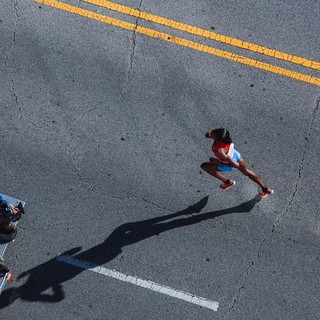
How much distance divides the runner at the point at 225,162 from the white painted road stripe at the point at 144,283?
168 cm

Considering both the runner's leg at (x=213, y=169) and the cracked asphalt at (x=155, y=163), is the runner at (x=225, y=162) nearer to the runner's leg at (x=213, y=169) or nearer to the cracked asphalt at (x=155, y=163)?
the runner's leg at (x=213, y=169)

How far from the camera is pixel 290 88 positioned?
10.1 metres

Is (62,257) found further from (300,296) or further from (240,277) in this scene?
(300,296)

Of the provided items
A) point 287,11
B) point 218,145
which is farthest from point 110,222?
point 287,11

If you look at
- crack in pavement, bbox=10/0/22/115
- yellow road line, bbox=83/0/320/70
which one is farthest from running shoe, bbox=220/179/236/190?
crack in pavement, bbox=10/0/22/115

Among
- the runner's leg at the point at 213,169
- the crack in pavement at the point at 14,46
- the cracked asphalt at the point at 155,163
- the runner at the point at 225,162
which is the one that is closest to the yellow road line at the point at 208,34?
the cracked asphalt at the point at 155,163

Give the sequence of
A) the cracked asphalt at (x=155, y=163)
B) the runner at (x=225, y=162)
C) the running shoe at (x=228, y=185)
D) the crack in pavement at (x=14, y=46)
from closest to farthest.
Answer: the runner at (x=225, y=162), the cracked asphalt at (x=155, y=163), the running shoe at (x=228, y=185), the crack in pavement at (x=14, y=46)

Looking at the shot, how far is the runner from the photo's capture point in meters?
8.98

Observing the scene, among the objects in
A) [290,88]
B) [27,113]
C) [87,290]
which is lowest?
[87,290]

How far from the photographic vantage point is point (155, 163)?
9.91 m

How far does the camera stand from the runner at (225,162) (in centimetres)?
898

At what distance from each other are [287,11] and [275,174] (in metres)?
2.59

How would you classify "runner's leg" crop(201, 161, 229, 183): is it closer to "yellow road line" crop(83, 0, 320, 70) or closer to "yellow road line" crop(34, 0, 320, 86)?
"yellow road line" crop(34, 0, 320, 86)

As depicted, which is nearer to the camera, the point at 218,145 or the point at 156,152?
the point at 218,145
